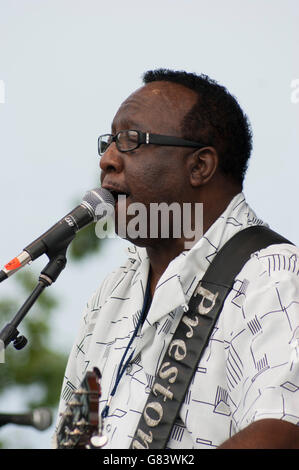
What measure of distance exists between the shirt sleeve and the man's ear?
0.49 metres

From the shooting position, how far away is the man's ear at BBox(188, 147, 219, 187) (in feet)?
11.7

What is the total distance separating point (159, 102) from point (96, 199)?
64cm

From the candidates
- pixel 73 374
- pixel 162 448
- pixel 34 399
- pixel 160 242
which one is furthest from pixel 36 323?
pixel 162 448

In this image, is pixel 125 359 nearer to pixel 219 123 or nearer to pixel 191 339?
pixel 191 339

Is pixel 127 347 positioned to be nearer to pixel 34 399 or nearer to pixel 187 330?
pixel 187 330

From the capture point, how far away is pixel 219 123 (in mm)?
3631

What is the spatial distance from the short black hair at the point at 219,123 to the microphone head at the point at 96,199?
464mm

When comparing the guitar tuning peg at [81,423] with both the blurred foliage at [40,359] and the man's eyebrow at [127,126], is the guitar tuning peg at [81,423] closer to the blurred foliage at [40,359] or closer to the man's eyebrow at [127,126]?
the man's eyebrow at [127,126]

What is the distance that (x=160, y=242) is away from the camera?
359cm

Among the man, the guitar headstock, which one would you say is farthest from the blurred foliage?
the guitar headstock

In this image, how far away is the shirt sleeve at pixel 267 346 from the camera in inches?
112

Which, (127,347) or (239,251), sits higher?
(239,251)

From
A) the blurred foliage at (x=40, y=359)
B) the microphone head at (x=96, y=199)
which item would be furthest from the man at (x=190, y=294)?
the blurred foliage at (x=40, y=359)

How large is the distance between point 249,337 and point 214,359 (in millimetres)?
167
